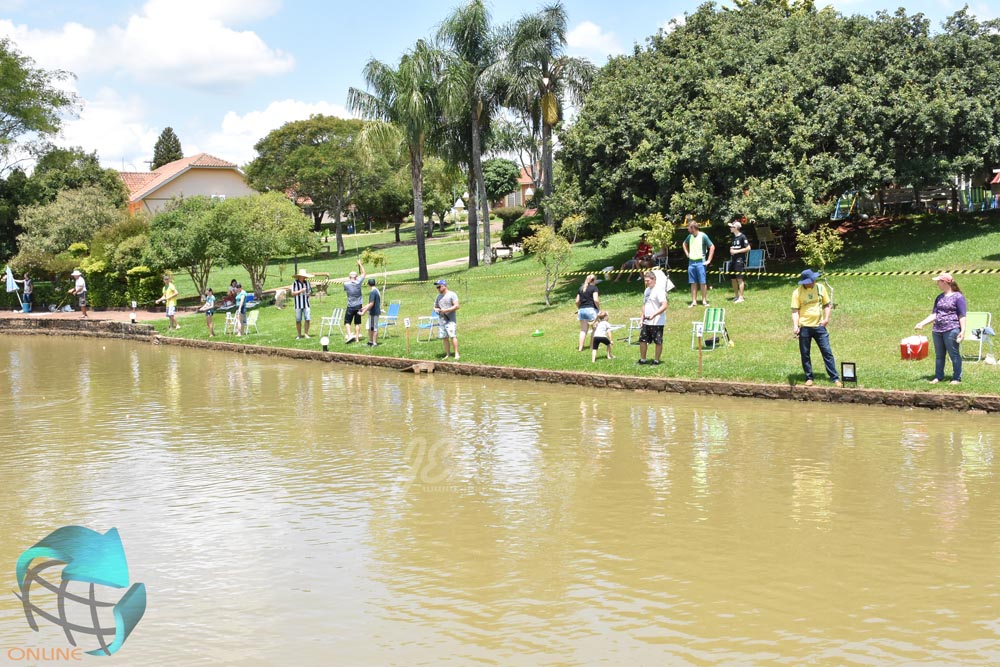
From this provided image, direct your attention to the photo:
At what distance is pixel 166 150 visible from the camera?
108250 mm

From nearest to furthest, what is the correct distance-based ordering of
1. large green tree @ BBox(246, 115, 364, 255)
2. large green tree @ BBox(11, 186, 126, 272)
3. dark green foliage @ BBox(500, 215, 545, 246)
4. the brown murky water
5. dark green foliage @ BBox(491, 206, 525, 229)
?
the brown murky water < dark green foliage @ BBox(500, 215, 545, 246) < large green tree @ BBox(11, 186, 126, 272) < large green tree @ BBox(246, 115, 364, 255) < dark green foliage @ BBox(491, 206, 525, 229)

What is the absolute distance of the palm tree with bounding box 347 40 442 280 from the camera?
35.7 metres

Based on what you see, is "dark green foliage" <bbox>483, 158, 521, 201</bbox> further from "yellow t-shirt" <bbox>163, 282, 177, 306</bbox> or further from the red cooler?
the red cooler

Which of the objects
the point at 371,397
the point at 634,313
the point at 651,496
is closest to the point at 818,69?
the point at 634,313

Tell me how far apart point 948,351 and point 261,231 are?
2544 centimetres

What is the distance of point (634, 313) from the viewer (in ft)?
73.0

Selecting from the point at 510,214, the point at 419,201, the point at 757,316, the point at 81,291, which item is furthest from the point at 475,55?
the point at 510,214

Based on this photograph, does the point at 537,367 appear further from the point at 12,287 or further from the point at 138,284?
the point at 12,287

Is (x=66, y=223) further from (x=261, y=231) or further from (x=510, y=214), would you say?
(x=510, y=214)

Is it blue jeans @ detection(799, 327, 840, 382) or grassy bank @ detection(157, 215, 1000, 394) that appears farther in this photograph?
grassy bank @ detection(157, 215, 1000, 394)

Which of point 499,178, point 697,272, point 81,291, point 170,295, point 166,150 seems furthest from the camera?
point 166,150

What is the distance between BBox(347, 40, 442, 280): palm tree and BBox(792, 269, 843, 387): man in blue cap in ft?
77.5

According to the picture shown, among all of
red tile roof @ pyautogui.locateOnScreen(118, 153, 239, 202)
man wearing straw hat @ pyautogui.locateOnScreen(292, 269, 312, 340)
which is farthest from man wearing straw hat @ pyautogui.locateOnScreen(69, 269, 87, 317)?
red tile roof @ pyautogui.locateOnScreen(118, 153, 239, 202)

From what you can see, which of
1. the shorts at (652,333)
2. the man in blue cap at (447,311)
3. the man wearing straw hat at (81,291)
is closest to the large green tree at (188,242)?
the man wearing straw hat at (81,291)
